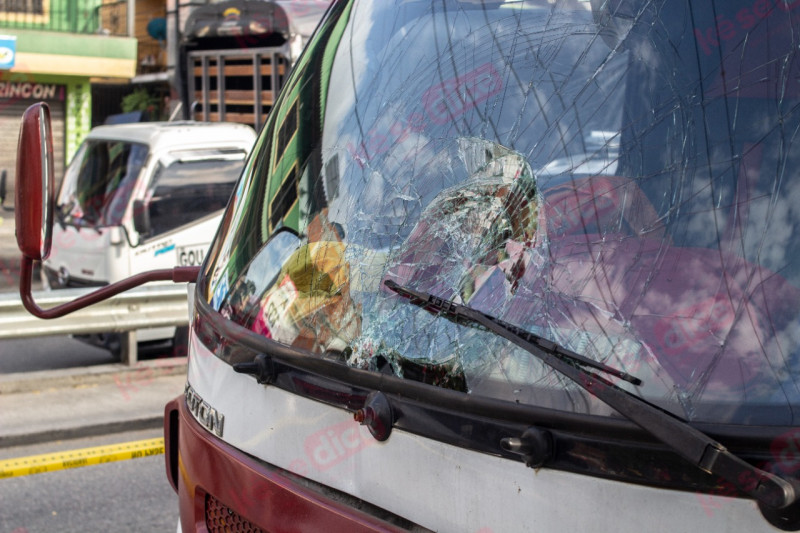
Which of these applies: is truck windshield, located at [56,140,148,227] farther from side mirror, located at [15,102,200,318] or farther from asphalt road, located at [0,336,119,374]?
side mirror, located at [15,102,200,318]

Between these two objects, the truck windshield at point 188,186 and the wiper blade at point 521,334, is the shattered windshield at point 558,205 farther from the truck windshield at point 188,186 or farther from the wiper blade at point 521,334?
the truck windshield at point 188,186

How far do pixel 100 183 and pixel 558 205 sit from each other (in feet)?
28.5

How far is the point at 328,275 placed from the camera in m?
2.23

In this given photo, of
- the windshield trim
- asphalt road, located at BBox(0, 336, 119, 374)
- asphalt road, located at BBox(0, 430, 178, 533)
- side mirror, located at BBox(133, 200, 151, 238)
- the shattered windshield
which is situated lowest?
asphalt road, located at BBox(0, 336, 119, 374)

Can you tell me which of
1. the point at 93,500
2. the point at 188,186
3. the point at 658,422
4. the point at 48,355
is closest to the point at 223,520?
the point at 658,422

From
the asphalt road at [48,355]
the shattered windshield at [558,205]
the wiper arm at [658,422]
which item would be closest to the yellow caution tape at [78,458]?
the asphalt road at [48,355]

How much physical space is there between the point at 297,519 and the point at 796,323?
1002mm

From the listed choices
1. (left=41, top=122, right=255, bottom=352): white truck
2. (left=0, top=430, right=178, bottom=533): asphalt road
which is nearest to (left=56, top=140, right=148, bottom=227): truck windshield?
(left=41, top=122, right=255, bottom=352): white truck

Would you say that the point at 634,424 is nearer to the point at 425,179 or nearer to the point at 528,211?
the point at 528,211

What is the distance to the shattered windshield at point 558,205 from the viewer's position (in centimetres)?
170

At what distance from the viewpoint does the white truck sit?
9.48 metres

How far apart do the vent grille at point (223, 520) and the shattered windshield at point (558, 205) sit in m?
0.40

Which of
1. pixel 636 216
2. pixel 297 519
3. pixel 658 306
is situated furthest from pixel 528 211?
pixel 297 519

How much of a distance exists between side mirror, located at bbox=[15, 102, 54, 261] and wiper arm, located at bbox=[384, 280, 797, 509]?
1100mm
